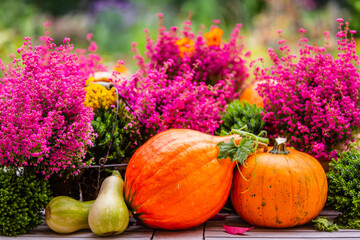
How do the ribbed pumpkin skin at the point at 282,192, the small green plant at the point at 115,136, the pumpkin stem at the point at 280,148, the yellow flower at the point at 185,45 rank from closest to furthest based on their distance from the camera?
the ribbed pumpkin skin at the point at 282,192
the pumpkin stem at the point at 280,148
the small green plant at the point at 115,136
the yellow flower at the point at 185,45

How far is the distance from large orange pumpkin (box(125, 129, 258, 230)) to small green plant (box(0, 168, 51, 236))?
1.12 feet

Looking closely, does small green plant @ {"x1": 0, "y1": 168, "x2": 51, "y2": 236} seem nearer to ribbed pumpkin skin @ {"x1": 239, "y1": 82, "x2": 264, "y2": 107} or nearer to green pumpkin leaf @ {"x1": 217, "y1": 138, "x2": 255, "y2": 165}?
green pumpkin leaf @ {"x1": 217, "y1": 138, "x2": 255, "y2": 165}

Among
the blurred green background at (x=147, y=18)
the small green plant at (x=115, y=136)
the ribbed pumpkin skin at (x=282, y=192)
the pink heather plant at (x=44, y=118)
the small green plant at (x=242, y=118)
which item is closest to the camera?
the pink heather plant at (x=44, y=118)

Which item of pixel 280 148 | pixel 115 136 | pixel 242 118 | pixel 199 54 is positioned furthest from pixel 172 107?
pixel 199 54

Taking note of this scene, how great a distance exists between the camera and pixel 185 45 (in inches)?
88.7

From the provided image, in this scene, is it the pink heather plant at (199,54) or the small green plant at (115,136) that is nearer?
the small green plant at (115,136)

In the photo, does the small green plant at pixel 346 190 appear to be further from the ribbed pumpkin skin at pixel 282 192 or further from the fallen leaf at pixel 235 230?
the fallen leaf at pixel 235 230

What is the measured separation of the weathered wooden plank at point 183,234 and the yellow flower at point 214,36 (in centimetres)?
110

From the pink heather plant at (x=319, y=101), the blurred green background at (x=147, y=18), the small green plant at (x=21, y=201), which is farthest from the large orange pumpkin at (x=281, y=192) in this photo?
the blurred green background at (x=147, y=18)

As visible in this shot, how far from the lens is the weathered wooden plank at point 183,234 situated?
1.57 metres

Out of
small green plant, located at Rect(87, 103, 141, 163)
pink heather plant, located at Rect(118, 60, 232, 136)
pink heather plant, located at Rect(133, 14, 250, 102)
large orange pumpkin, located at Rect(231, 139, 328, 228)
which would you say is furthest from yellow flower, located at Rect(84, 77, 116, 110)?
large orange pumpkin, located at Rect(231, 139, 328, 228)

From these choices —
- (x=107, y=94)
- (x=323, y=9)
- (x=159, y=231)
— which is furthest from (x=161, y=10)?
(x=159, y=231)

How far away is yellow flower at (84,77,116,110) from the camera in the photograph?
1.94 meters

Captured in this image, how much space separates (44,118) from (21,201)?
33cm
